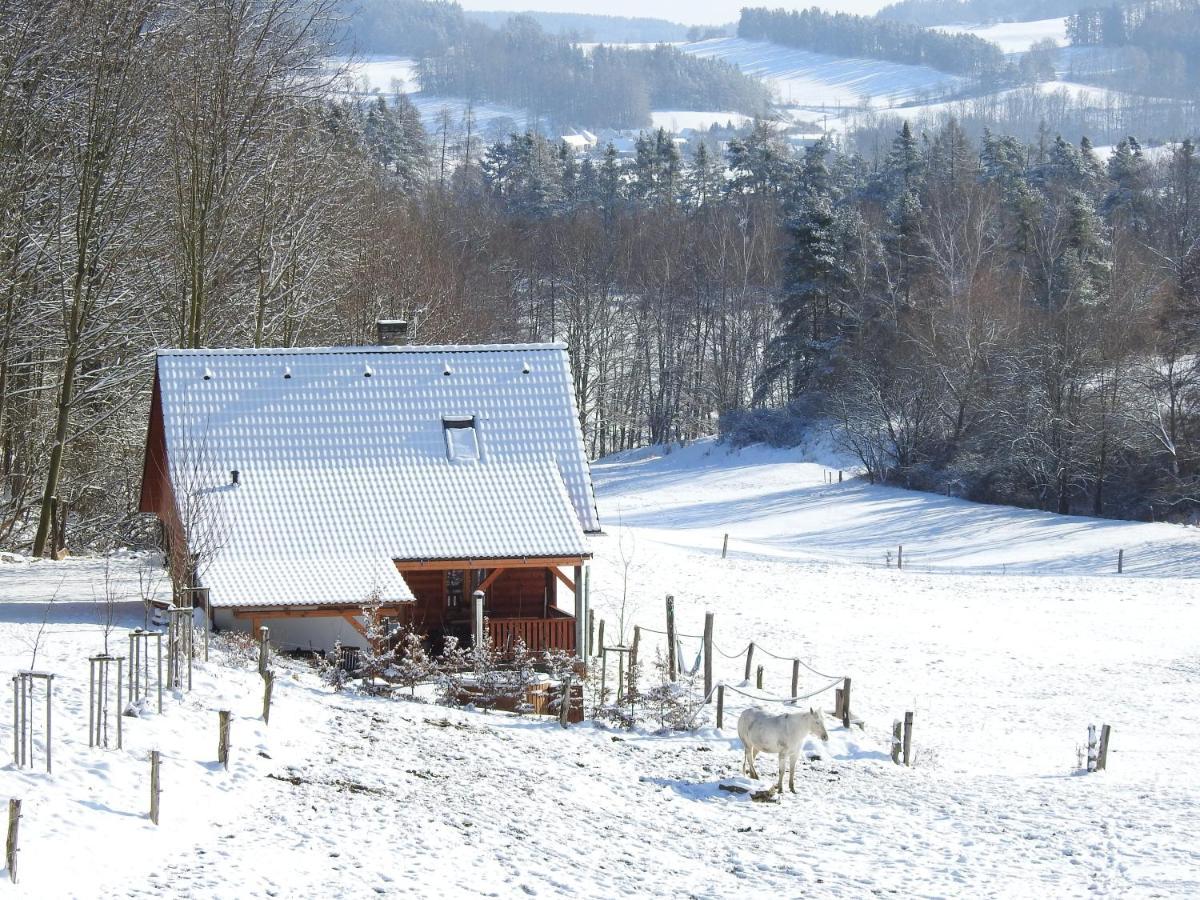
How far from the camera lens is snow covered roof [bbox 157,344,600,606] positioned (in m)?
20.7

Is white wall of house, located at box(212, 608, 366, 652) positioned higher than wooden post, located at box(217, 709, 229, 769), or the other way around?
wooden post, located at box(217, 709, 229, 769)

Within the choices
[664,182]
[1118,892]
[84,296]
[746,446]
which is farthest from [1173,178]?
[1118,892]

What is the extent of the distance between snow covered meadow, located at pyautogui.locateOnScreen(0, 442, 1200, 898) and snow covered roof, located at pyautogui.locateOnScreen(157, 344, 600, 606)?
6.83 ft

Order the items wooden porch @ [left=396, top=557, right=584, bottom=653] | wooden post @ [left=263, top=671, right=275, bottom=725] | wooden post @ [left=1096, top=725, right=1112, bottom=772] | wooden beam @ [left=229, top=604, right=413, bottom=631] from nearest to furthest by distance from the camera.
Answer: wooden post @ [left=263, top=671, right=275, bottom=725] → wooden post @ [left=1096, top=725, right=1112, bottom=772] → wooden beam @ [left=229, top=604, right=413, bottom=631] → wooden porch @ [left=396, top=557, right=584, bottom=653]

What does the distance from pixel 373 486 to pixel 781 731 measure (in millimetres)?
9406

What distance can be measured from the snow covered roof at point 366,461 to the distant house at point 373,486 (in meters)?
0.03

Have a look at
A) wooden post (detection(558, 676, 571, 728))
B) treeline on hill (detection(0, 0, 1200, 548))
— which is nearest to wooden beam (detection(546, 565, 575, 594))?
wooden post (detection(558, 676, 571, 728))

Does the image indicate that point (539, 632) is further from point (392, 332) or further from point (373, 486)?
point (392, 332)

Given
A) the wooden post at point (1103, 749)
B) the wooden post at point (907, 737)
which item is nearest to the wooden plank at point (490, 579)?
the wooden post at point (907, 737)

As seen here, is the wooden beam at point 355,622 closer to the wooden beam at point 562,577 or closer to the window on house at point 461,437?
the wooden beam at point 562,577

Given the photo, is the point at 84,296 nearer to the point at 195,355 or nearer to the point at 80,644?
the point at 195,355

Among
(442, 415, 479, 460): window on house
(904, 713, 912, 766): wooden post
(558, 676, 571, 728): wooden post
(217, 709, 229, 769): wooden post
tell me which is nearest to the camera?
(217, 709, 229, 769): wooden post

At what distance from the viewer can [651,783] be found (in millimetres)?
15477

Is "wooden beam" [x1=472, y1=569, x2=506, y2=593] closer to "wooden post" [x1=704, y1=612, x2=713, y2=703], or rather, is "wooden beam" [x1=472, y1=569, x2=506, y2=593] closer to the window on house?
the window on house
